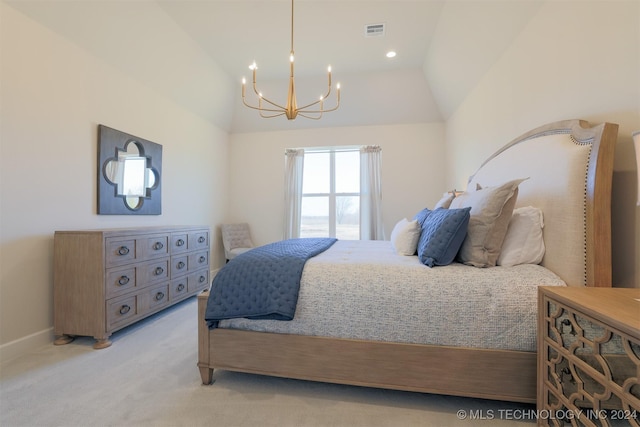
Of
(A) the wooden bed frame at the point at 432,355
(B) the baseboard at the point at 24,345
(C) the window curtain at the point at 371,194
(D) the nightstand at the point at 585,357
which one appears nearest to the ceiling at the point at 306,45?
(C) the window curtain at the point at 371,194

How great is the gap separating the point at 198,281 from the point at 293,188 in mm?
2184

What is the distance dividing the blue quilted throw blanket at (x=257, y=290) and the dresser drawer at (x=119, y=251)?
113cm

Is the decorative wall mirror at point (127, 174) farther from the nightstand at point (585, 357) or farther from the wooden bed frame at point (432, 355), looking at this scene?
the nightstand at point (585, 357)

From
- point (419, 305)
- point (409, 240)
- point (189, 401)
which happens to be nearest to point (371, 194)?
point (409, 240)

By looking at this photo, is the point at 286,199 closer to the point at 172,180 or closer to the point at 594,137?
the point at 172,180

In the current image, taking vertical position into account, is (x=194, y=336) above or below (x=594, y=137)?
below

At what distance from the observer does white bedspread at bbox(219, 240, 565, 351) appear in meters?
1.23

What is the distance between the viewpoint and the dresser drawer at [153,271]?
2.32 m

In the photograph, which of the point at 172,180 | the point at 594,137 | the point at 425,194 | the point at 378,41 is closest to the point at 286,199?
the point at 172,180

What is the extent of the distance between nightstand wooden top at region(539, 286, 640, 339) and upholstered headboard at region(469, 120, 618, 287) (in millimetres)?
210

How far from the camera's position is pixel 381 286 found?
1.35m

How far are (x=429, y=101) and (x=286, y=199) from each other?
2.74 m

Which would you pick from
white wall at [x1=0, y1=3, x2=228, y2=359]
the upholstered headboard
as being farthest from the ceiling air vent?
white wall at [x1=0, y1=3, x2=228, y2=359]

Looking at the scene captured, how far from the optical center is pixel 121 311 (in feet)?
6.97
